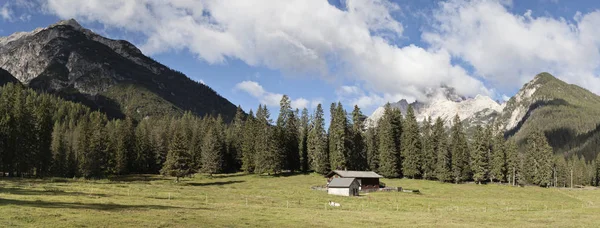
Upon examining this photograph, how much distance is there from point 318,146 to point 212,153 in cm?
2898

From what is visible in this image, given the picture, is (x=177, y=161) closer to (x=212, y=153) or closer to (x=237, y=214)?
(x=212, y=153)

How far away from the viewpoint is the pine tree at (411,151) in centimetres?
10544

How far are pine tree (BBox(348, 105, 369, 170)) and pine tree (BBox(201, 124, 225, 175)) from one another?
36.8 meters

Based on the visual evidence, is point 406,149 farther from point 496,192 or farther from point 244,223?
point 244,223

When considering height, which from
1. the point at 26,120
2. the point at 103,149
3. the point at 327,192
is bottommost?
the point at 327,192

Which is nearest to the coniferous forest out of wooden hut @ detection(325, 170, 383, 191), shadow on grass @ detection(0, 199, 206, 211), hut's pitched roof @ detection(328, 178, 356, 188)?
wooden hut @ detection(325, 170, 383, 191)

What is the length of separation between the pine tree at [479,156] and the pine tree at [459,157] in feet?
6.17

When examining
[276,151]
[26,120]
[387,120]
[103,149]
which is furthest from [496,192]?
[26,120]

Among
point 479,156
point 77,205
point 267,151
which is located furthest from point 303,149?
point 77,205

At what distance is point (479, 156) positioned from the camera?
106 m

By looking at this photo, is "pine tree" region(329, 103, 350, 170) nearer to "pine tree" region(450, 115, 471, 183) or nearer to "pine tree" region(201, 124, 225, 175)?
"pine tree" region(450, 115, 471, 183)

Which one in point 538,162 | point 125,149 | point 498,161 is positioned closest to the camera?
point 498,161

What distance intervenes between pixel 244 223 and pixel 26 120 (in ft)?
248

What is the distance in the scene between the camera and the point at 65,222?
29266mm
